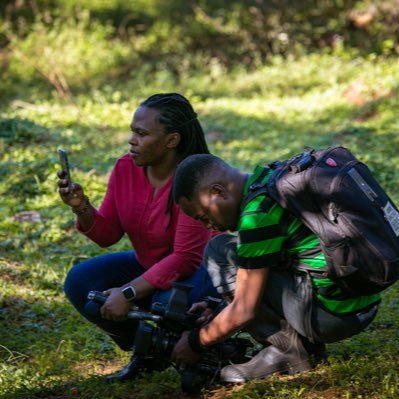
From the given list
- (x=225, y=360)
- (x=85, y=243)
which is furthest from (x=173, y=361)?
(x=85, y=243)

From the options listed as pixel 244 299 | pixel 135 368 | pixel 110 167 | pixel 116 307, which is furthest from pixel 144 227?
pixel 110 167

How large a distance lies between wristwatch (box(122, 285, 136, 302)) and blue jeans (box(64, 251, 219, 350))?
134mm

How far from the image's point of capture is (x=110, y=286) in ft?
13.0

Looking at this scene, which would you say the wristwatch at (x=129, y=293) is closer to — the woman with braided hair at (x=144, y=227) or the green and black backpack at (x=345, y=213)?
the woman with braided hair at (x=144, y=227)

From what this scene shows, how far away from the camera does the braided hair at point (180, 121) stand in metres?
3.78

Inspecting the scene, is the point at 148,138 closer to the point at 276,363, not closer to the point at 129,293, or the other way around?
the point at 129,293

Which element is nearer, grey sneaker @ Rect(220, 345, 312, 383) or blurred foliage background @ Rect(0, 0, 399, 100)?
grey sneaker @ Rect(220, 345, 312, 383)

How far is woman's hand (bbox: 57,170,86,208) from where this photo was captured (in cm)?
369

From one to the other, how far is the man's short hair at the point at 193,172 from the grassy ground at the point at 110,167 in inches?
35.6

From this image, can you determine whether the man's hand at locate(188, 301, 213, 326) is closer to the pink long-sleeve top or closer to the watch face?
the pink long-sleeve top

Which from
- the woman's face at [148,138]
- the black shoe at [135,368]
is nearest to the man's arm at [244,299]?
the black shoe at [135,368]

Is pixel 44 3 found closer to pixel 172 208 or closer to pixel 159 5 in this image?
pixel 159 5

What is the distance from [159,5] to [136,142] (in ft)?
43.4

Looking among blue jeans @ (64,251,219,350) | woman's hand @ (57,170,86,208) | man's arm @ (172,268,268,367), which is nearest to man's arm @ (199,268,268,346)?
man's arm @ (172,268,268,367)
